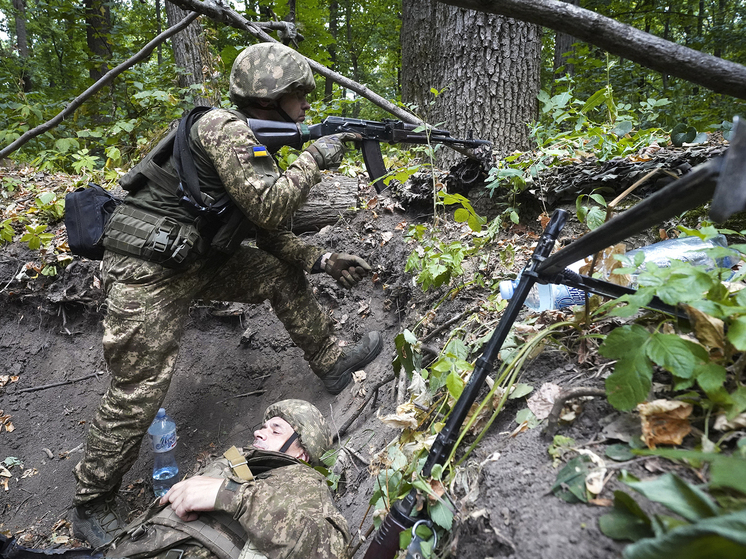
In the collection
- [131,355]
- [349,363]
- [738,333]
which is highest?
[738,333]

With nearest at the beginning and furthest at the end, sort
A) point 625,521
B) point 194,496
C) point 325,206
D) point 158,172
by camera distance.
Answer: point 625,521, point 194,496, point 158,172, point 325,206

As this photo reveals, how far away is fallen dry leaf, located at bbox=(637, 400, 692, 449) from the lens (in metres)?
1.21

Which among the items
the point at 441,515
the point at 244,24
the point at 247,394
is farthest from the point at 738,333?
the point at 244,24

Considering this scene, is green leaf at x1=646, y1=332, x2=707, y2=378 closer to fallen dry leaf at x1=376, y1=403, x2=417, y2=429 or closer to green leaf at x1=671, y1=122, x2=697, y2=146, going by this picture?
fallen dry leaf at x1=376, y1=403, x2=417, y2=429

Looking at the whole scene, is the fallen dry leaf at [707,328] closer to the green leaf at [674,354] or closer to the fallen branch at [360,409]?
the green leaf at [674,354]

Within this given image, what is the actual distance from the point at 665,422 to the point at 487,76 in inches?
152

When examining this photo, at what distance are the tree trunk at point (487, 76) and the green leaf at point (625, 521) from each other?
3.62m

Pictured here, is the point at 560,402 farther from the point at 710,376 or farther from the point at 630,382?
the point at 710,376

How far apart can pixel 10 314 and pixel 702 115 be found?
7.85 metres

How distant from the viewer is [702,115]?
526cm

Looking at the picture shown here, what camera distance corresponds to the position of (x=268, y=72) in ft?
10.5

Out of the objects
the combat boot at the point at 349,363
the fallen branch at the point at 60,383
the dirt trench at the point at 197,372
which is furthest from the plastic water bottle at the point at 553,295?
the fallen branch at the point at 60,383

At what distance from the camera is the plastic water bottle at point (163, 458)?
3.66m

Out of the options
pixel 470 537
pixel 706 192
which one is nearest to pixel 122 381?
pixel 470 537
